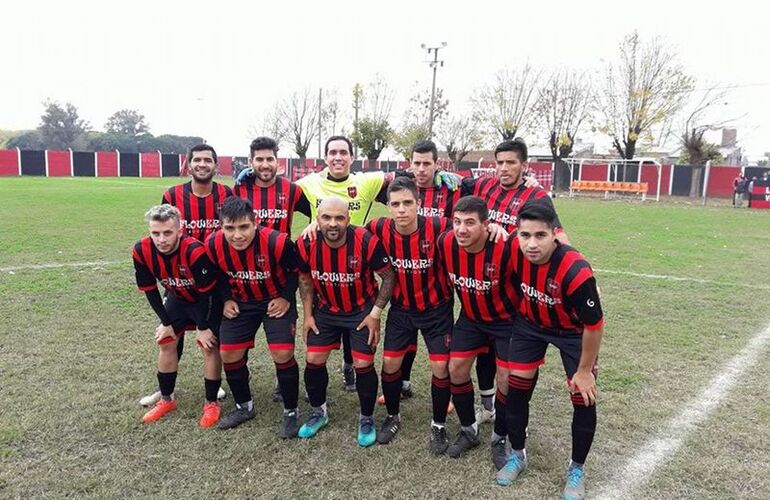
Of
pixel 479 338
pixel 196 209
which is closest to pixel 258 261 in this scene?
pixel 196 209

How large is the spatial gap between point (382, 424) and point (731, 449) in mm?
2434

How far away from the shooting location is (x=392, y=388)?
4.02 m

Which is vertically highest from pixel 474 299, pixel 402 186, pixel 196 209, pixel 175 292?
pixel 402 186

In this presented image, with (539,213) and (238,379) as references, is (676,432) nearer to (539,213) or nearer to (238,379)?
(539,213)

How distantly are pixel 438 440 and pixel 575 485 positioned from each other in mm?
937

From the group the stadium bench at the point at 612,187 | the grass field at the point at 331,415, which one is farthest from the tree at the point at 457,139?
the grass field at the point at 331,415

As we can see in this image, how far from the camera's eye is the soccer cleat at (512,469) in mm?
3400

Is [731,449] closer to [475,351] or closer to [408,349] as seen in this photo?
[475,351]

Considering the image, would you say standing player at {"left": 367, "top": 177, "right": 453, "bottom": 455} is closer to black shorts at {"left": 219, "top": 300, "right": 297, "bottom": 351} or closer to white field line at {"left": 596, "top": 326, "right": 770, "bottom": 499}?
black shorts at {"left": 219, "top": 300, "right": 297, "bottom": 351}

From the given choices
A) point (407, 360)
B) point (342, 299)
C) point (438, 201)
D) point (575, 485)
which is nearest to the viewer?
point (575, 485)

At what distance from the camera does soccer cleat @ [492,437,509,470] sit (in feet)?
11.8

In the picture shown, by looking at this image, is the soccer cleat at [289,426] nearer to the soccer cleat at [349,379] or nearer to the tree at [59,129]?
the soccer cleat at [349,379]

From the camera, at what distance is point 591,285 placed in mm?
3074

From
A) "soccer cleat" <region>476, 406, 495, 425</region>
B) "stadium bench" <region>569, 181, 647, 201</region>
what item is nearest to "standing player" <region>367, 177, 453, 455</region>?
"soccer cleat" <region>476, 406, 495, 425</region>
